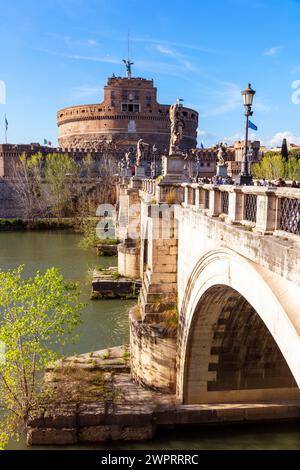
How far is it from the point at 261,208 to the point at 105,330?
11.1m

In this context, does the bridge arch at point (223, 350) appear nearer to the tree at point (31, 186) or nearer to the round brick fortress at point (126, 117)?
the tree at point (31, 186)

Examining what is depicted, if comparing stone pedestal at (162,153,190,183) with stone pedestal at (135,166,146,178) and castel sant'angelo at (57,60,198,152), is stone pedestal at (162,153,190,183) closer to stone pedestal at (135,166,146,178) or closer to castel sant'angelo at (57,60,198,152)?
stone pedestal at (135,166,146,178)

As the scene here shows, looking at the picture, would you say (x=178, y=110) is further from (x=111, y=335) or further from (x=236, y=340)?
(x=111, y=335)

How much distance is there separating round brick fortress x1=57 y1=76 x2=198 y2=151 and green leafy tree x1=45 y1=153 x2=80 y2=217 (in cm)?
1048

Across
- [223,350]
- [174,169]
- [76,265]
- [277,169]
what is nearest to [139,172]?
[76,265]

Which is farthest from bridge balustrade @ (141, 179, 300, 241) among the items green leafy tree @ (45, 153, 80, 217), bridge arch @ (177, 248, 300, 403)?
green leafy tree @ (45, 153, 80, 217)

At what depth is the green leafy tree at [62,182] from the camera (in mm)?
43969

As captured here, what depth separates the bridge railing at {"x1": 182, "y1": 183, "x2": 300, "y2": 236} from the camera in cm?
451

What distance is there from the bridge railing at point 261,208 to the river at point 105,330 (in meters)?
4.76

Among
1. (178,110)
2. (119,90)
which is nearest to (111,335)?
(178,110)

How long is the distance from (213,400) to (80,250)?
20.8m

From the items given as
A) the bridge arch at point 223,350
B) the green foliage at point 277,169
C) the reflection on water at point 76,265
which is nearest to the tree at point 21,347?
the bridge arch at point 223,350

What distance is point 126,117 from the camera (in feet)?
193

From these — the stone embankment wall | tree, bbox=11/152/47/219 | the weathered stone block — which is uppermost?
tree, bbox=11/152/47/219
